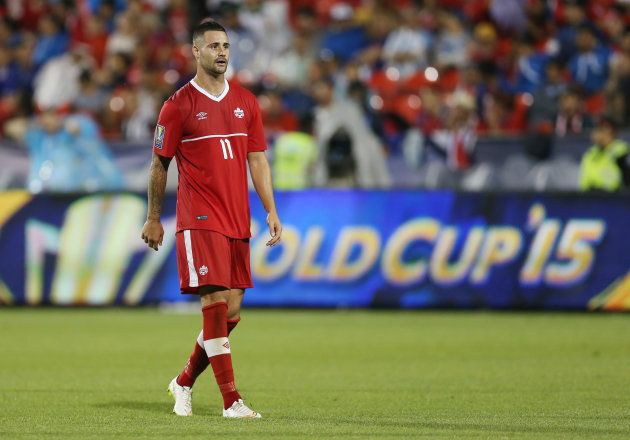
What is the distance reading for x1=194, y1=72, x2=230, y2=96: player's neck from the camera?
26.9ft

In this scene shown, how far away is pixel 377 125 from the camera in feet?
61.6

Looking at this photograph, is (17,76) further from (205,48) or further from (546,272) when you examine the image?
(205,48)

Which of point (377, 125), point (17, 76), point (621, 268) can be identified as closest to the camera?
point (621, 268)

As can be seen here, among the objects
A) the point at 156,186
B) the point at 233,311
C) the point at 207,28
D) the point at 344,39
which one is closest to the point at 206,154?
the point at 156,186

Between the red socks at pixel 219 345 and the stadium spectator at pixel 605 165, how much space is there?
388 inches

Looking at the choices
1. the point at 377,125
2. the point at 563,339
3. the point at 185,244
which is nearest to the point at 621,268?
the point at 563,339

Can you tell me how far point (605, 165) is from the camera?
679 inches

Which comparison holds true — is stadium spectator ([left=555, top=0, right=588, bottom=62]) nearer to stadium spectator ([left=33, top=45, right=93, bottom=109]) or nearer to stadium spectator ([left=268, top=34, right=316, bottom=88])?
stadium spectator ([left=268, top=34, right=316, bottom=88])

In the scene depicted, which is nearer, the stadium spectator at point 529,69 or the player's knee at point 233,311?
the player's knee at point 233,311

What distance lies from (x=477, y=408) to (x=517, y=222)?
8.73 meters

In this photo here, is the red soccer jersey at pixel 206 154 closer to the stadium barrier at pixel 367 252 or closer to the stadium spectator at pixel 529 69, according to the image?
the stadium barrier at pixel 367 252

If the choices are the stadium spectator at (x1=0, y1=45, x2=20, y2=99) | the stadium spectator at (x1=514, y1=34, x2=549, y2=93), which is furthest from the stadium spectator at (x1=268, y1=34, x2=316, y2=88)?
the stadium spectator at (x1=0, y1=45, x2=20, y2=99)

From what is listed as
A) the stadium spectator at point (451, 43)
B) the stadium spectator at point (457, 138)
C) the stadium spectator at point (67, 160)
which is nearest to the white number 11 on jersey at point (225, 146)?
the stadium spectator at point (457, 138)

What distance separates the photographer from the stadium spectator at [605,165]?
56.0 ft
